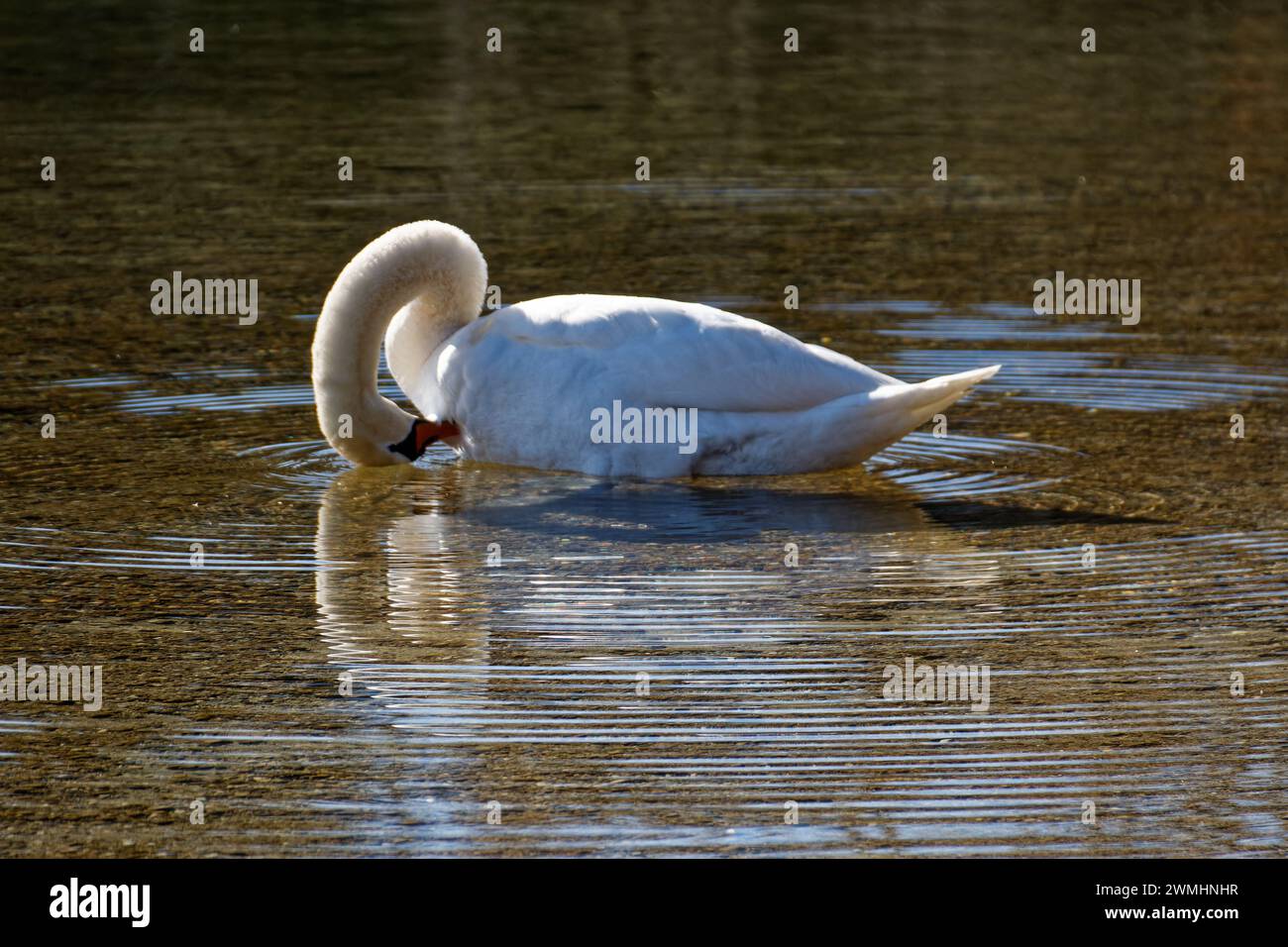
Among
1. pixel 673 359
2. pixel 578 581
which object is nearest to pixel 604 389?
pixel 673 359

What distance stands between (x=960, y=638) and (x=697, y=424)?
2.30 metres

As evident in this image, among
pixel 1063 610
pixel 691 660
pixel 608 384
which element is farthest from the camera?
pixel 608 384

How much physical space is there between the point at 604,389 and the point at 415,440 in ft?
3.36

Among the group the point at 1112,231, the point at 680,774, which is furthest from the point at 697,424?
the point at 1112,231

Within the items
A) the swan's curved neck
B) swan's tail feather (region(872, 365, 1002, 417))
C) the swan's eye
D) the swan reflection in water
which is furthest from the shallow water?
swan's tail feather (region(872, 365, 1002, 417))

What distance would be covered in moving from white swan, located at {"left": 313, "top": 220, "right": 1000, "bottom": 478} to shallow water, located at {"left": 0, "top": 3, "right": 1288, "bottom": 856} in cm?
16

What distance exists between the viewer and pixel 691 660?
6.86 metres

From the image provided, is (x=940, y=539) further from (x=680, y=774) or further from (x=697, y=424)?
(x=680, y=774)

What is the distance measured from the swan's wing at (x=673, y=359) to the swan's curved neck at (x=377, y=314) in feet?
1.80

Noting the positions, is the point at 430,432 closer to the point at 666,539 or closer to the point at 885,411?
the point at 666,539

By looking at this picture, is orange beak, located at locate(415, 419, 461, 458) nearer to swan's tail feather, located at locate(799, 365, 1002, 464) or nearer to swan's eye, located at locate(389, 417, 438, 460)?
swan's eye, located at locate(389, 417, 438, 460)

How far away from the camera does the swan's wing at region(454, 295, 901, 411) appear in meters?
9.06

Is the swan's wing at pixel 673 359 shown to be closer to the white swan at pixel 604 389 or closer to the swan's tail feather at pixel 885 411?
the white swan at pixel 604 389

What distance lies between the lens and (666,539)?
835cm
